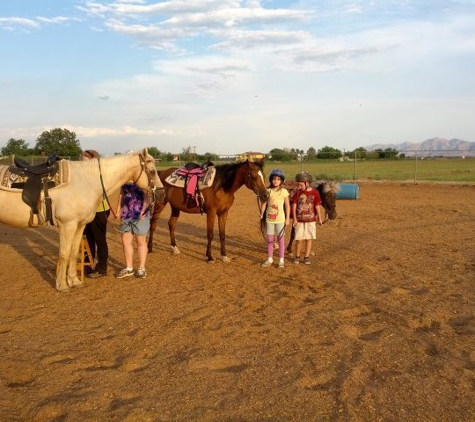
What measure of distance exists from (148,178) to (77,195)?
0.99 meters

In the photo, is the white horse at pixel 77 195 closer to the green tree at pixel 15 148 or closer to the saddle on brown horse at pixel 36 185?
the saddle on brown horse at pixel 36 185

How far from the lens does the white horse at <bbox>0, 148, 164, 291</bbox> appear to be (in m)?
5.90

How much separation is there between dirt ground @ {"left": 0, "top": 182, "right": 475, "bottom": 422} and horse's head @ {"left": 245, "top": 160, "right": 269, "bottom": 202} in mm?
1250

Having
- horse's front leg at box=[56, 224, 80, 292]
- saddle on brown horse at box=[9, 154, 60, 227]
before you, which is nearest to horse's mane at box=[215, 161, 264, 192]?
horse's front leg at box=[56, 224, 80, 292]

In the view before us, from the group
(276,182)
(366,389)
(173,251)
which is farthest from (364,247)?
(366,389)

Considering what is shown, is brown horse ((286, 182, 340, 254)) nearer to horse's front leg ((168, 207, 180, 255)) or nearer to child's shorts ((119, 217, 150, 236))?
horse's front leg ((168, 207, 180, 255))

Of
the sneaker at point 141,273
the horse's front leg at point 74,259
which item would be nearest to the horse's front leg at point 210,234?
the sneaker at point 141,273

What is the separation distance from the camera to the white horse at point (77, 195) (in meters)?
5.90

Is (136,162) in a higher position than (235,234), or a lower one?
higher

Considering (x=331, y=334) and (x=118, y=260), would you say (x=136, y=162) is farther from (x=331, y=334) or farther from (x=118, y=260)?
(x=331, y=334)

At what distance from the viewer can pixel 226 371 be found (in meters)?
3.84

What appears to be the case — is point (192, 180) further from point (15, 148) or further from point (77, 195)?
point (15, 148)

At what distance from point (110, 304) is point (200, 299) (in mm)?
1155

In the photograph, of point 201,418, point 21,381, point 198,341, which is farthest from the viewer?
point 198,341
